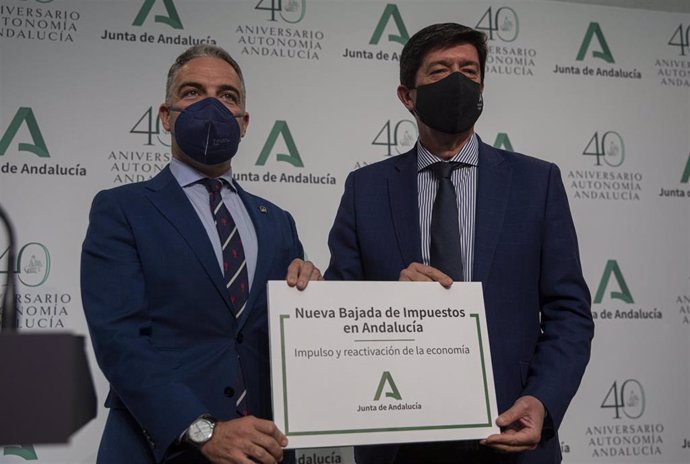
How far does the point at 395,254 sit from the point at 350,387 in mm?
443

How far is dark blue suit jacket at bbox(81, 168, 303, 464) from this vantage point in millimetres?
1771

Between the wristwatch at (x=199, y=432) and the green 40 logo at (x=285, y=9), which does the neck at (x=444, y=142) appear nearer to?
the wristwatch at (x=199, y=432)

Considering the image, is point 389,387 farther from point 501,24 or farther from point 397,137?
point 501,24

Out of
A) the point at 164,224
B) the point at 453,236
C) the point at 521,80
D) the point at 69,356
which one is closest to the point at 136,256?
Result: the point at 164,224

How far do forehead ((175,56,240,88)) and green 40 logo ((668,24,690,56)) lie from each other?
2.82 meters

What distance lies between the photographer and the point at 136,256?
190 centimetres

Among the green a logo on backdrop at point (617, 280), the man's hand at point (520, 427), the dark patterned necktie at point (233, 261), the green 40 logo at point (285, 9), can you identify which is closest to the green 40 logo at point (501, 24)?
the green 40 logo at point (285, 9)

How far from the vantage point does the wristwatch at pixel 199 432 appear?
1679mm

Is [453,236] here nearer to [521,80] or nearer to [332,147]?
[332,147]

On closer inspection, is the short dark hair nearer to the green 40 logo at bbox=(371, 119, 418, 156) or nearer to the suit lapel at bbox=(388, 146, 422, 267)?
the suit lapel at bbox=(388, 146, 422, 267)

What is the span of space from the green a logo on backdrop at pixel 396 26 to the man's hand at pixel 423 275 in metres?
1.96

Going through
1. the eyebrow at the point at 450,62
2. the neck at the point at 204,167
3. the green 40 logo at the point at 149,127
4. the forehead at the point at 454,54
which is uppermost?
the green 40 logo at the point at 149,127

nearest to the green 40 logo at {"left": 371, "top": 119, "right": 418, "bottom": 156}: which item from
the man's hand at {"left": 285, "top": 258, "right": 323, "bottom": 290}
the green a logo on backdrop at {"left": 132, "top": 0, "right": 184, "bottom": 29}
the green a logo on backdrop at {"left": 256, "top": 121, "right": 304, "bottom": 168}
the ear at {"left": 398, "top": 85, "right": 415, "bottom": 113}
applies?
the green a logo on backdrop at {"left": 256, "top": 121, "right": 304, "bottom": 168}

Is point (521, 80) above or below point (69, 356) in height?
above
